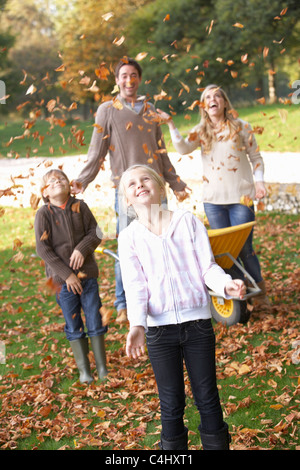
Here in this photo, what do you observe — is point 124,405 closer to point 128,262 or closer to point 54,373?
point 54,373

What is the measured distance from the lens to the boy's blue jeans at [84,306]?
4.33 metres

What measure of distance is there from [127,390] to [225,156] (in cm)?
218

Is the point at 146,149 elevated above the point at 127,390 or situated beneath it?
elevated above

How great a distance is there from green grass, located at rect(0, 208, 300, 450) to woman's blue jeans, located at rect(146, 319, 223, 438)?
0.62 meters

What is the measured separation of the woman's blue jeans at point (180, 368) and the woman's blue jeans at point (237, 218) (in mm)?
2531

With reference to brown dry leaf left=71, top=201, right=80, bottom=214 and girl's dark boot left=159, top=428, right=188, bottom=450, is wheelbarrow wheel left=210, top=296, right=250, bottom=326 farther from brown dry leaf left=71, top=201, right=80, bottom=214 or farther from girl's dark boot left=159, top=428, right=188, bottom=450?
girl's dark boot left=159, top=428, right=188, bottom=450

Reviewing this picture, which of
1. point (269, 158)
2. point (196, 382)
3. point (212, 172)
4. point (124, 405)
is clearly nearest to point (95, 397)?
point (124, 405)

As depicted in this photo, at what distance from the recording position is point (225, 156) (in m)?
→ 5.07

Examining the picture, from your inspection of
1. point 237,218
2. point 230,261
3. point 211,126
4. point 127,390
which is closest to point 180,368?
point 127,390

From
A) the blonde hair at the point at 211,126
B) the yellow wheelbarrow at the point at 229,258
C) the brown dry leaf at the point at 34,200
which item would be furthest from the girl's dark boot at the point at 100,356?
the blonde hair at the point at 211,126

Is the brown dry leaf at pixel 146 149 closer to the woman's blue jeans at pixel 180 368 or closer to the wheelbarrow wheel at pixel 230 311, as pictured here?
the wheelbarrow wheel at pixel 230 311

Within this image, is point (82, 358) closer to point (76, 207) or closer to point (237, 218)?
point (76, 207)

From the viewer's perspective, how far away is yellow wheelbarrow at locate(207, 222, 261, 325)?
469 cm

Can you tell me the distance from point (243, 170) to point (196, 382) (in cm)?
275
